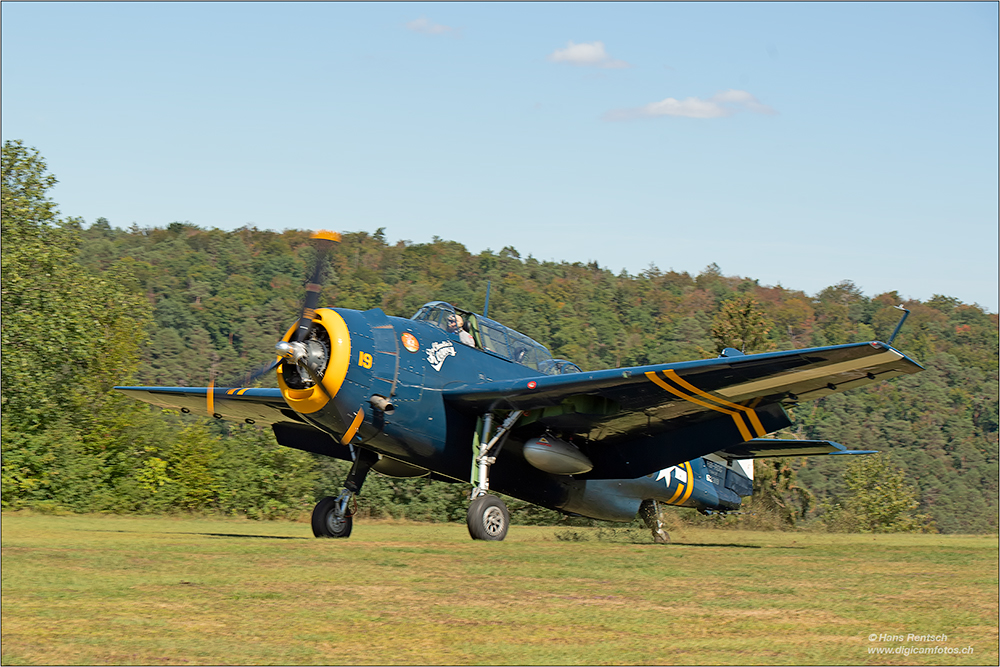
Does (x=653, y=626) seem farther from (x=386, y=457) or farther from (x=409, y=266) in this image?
(x=409, y=266)

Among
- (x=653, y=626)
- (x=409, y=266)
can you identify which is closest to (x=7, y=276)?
(x=653, y=626)

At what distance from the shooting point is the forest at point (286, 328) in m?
26.5

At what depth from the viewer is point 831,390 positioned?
12.7 meters

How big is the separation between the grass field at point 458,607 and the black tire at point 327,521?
2562 millimetres

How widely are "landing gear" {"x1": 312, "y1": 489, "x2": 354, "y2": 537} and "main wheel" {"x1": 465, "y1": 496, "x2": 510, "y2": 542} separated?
89.6 inches

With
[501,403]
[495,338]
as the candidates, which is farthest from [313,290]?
[495,338]

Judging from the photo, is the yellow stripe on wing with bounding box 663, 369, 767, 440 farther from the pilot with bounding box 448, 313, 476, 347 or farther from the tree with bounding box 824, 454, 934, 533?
the tree with bounding box 824, 454, 934, 533

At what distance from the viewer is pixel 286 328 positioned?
27078 millimetres

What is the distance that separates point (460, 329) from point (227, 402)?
4.77 meters

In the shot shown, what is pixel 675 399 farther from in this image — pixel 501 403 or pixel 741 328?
pixel 741 328

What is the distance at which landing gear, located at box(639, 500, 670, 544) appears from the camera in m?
17.9

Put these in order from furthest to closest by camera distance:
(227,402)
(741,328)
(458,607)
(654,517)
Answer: (741,328)
(654,517)
(227,402)
(458,607)

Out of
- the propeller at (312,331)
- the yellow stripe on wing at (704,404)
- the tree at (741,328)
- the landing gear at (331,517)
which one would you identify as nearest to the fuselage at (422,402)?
the propeller at (312,331)

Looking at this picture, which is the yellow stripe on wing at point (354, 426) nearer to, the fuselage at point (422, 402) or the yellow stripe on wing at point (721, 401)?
the fuselage at point (422, 402)
